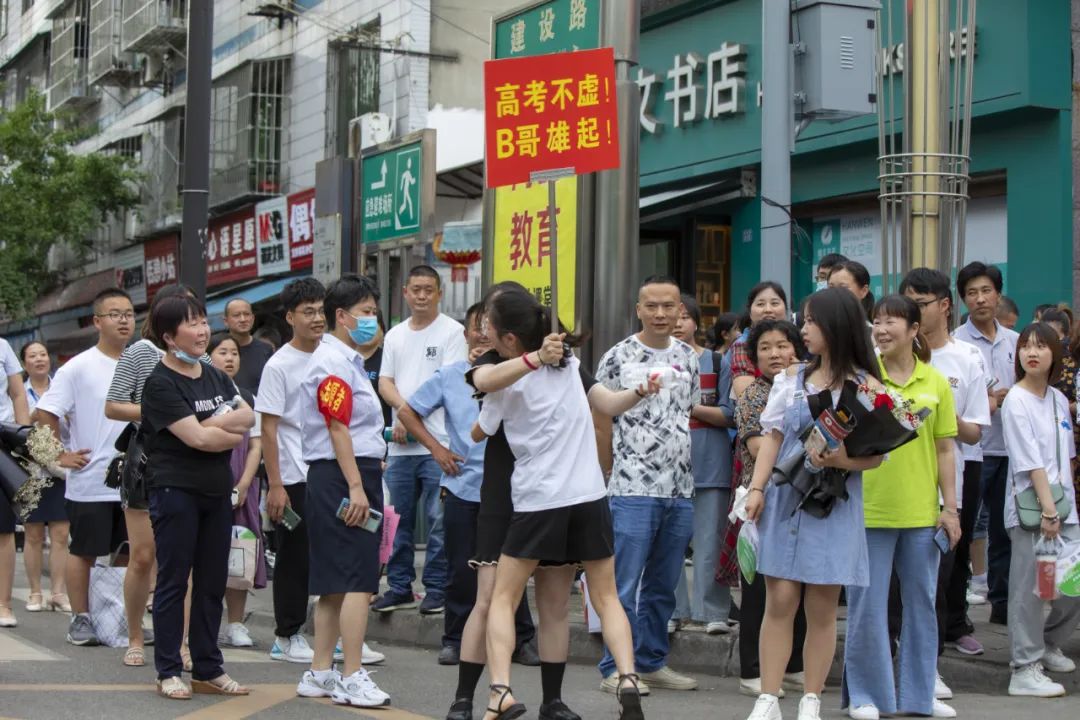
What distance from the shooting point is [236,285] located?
2805 cm

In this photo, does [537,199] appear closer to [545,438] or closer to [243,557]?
[243,557]

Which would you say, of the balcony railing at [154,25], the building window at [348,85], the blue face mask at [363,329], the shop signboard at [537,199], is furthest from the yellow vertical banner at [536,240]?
the balcony railing at [154,25]

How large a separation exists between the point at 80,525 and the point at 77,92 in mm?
31173

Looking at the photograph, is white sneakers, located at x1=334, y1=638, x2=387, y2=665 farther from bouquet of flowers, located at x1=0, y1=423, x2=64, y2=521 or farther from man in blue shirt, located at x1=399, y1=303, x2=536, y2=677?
bouquet of flowers, located at x1=0, y1=423, x2=64, y2=521

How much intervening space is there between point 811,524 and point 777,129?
3.37m

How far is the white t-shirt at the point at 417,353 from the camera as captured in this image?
9211mm

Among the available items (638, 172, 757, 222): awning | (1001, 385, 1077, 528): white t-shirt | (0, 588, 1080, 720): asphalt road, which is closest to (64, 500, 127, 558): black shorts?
(0, 588, 1080, 720): asphalt road

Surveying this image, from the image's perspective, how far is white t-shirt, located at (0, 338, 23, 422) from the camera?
10.1 meters

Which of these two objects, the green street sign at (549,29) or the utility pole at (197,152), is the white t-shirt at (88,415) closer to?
the utility pole at (197,152)

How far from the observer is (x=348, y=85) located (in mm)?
24797

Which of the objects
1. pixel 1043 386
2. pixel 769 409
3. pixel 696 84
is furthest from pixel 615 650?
pixel 696 84

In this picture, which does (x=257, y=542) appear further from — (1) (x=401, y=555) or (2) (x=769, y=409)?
(2) (x=769, y=409)

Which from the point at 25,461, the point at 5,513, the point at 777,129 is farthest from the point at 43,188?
the point at 777,129

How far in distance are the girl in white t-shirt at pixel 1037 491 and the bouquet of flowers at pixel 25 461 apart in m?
5.03
